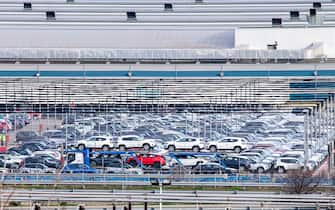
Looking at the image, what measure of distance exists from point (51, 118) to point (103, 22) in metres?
4.63

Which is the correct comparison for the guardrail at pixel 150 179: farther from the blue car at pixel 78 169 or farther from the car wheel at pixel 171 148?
the car wheel at pixel 171 148

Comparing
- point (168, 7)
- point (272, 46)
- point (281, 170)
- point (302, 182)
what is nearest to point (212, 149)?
point (281, 170)

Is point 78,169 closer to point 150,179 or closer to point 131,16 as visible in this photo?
point 150,179

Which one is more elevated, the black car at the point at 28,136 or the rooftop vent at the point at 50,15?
the rooftop vent at the point at 50,15

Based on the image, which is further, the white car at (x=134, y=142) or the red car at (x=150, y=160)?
the white car at (x=134, y=142)

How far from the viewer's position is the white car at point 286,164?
464 inches

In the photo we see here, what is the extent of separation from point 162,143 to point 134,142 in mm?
275

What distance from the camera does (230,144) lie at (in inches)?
494

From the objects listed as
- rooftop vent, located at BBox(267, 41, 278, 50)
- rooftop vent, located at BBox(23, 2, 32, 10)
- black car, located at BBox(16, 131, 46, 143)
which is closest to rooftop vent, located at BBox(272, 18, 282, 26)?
rooftop vent, located at BBox(267, 41, 278, 50)

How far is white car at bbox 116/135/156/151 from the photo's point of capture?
1252 cm

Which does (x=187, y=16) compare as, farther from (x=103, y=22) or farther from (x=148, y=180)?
(x=148, y=180)

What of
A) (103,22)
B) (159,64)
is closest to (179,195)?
(159,64)

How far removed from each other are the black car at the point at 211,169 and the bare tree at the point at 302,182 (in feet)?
3.48

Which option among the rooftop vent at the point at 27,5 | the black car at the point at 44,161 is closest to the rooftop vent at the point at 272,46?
the rooftop vent at the point at 27,5
